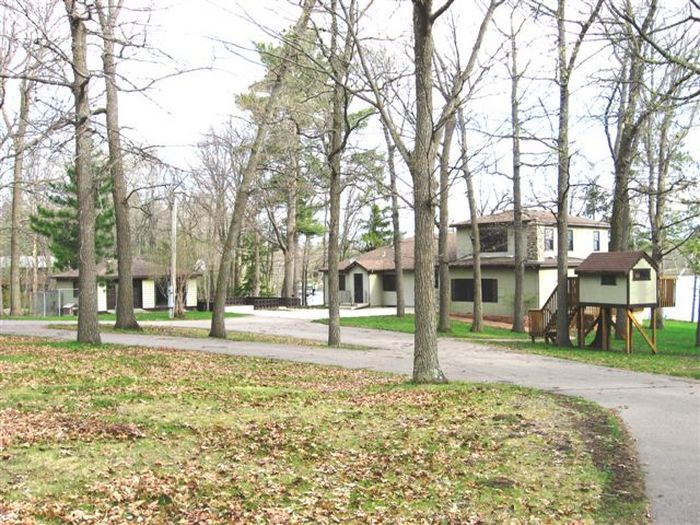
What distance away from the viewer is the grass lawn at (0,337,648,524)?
4.97 m

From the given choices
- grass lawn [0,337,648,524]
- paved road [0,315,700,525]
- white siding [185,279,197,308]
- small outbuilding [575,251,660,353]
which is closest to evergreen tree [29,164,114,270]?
paved road [0,315,700,525]

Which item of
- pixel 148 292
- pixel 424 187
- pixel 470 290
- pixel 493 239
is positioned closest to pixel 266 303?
pixel 148 292

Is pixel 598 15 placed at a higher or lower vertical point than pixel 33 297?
higher

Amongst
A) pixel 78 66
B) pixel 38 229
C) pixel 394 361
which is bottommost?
pixel 394 361

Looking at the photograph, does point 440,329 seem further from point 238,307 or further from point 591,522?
point 591,522

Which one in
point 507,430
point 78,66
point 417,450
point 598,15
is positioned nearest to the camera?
point 417,450

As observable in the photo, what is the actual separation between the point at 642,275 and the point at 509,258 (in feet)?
52.0

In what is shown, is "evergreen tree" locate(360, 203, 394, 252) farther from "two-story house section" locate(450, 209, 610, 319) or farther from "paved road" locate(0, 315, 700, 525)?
"paved road" locate(0, 315, 700, 525)

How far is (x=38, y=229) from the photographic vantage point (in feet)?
102

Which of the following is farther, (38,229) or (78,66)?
(38,229)

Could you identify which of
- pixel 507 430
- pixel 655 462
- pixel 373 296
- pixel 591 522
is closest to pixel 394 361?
pixel 507 430

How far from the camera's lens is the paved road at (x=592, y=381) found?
613 centimetres

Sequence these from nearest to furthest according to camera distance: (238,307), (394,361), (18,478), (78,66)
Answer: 1. (18,478)
2. (78,66)
3. (394,361)
4. (238,307)

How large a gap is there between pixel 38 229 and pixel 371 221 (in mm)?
29503
